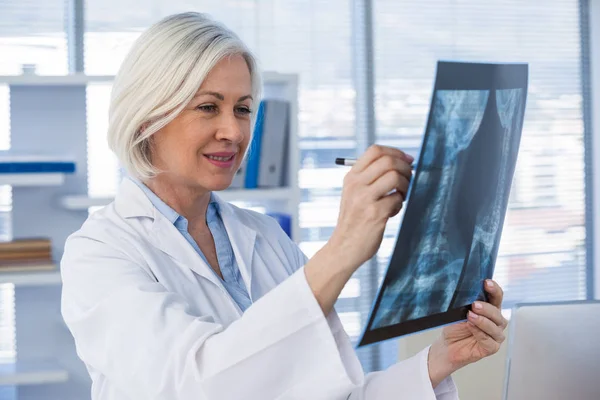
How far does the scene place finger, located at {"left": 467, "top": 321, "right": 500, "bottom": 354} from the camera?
1.30 meters

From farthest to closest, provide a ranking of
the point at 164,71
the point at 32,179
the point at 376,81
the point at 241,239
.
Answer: the point at 376,81
the point at 32,179
the point at 241,239
the point at 164,71

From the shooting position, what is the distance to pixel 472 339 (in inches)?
52.8

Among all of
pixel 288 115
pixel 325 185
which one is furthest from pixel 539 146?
pixel 288 115

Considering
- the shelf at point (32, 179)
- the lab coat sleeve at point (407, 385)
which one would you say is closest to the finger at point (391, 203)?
the lab coat sleeve at point (407, 385)

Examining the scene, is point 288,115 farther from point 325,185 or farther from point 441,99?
point 441,99

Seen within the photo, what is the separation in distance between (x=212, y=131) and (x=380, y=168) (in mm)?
549

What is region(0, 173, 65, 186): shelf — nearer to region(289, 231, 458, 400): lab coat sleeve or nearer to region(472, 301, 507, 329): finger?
region(289, 231, 458, 400): lab coat sleeve

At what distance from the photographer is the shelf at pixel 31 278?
291cm

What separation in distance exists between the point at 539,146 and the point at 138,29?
2.38 meters

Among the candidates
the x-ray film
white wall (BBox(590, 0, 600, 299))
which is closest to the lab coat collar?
the x-ray film

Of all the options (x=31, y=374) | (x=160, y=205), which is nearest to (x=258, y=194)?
(x=31, y=374)

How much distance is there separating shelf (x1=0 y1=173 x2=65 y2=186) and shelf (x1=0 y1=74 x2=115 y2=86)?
0.36 metres

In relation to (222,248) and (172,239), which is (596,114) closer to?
(222,248)

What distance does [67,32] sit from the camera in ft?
12.7
